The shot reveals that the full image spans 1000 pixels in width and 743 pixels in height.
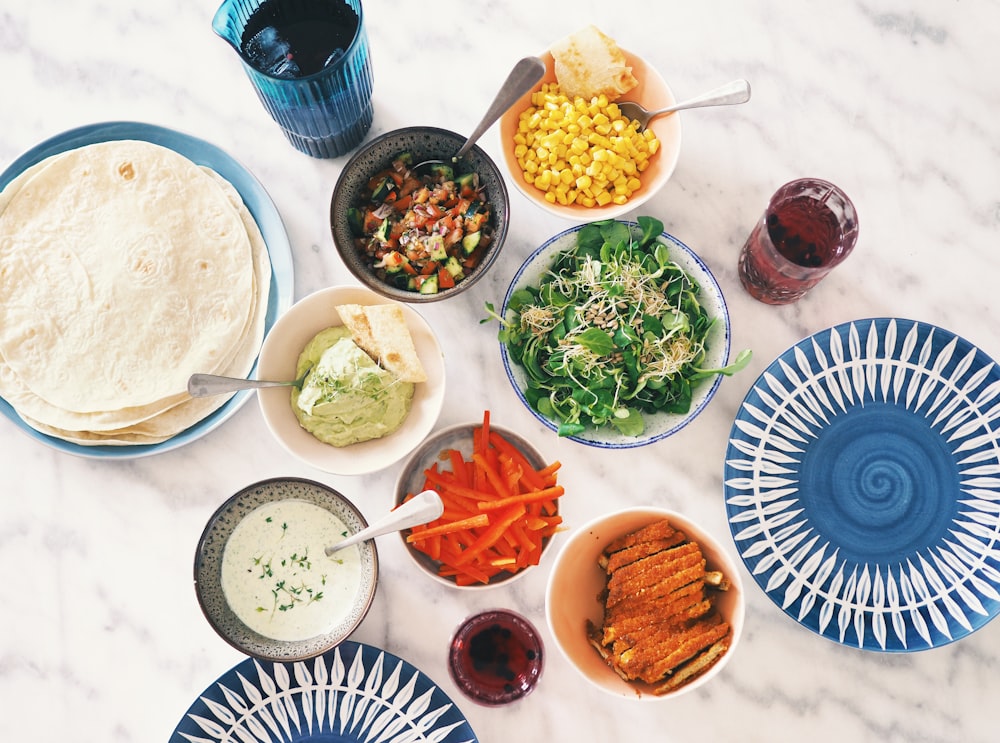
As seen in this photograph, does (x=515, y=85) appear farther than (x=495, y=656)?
No

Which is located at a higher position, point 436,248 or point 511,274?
point 436,248

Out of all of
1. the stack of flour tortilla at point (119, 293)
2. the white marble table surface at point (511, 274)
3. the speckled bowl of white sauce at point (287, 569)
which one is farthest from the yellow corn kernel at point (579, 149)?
the speckled bowl of white sauce at point (287, 569)

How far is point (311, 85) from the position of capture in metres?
2.04

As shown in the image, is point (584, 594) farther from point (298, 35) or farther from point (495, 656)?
point (298, 35)

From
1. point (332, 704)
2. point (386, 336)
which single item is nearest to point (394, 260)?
point (386, 336)

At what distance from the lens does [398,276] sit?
7.47ft

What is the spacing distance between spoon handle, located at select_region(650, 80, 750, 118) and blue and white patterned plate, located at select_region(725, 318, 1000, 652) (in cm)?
69

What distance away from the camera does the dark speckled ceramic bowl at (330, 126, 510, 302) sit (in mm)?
2218

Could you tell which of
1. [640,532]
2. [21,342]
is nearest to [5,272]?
[21,342]

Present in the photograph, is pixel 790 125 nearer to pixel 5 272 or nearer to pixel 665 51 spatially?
pixel 665 51

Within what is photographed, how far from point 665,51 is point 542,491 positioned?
141cm

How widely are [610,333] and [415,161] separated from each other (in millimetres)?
752

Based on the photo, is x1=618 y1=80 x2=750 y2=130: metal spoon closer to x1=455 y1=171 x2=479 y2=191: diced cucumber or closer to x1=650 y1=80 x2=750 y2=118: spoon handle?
x1=650 y1=80 x2=750 y2=118: spoon handle

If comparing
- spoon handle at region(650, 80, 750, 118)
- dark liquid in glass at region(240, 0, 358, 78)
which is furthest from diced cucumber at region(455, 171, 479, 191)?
spoon handle at region(650, 80, 750, 118)
